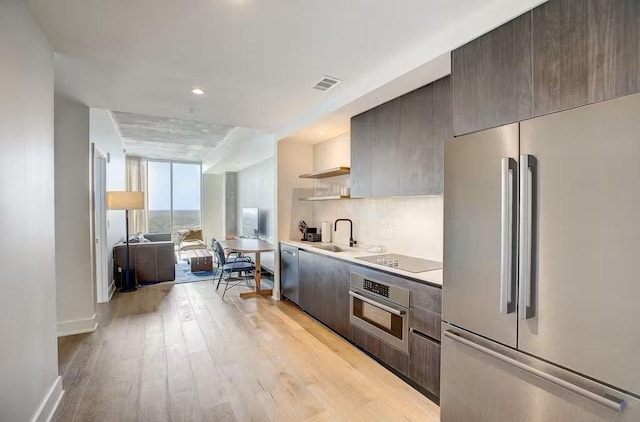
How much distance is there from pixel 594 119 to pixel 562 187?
0.99 ft

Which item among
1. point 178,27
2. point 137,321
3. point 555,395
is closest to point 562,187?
point 555,395

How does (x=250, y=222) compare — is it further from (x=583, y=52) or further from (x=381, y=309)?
(x=583, y=52)

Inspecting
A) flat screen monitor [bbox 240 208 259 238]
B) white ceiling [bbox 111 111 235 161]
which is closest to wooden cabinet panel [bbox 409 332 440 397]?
white ceiling [bbox 111 111 235 161]

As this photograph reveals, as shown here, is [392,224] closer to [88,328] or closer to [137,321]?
[137,321]

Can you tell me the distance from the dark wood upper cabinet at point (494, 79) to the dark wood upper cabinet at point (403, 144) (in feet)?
1.37

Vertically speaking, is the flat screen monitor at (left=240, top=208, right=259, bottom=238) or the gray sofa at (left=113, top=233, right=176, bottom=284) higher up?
the flat screen monitor at (left=240, top=208, right=259, bottom=238)

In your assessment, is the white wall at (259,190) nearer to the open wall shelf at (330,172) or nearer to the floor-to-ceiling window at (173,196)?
the floor-to-ceiling window at (173,196)

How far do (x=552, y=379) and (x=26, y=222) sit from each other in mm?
2816

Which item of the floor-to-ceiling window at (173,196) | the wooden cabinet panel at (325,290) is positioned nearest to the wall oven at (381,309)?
the wooden cabinet panel at (325,290)

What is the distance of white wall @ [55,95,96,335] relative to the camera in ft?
11.2

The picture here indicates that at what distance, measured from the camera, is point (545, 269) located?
150cm

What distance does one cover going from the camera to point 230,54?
2.34 meters

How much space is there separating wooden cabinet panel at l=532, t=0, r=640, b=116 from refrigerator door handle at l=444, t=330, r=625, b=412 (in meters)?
1.22

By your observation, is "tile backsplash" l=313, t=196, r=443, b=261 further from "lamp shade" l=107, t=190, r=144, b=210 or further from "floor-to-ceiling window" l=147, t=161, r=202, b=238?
"floor-to-ceiling window" l=147, t=161, r=202, b=238
